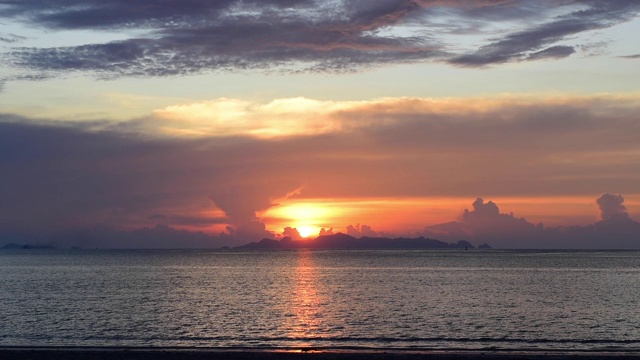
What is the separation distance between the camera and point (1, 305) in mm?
83625

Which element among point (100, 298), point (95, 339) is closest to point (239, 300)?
point (100, 298)

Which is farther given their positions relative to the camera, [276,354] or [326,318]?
[326,318]

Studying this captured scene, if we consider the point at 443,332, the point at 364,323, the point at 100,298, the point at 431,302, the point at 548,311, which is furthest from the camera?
the point at 100,298

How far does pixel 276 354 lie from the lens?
4306cm

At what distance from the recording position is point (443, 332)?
61.9 meters

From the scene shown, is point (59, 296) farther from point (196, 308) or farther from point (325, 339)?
point (325, 339)

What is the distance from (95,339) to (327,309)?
30609 millimetres

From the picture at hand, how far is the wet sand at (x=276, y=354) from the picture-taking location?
41.7 meters

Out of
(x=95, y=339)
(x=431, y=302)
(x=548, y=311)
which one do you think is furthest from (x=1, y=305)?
(x=548, y=311)

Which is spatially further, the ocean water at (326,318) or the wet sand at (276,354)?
the ocean water at (326,318)

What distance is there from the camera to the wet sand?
4166cm

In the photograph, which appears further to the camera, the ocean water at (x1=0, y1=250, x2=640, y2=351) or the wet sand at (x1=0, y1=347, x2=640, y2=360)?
the ocean water at (x1=0, y1=250, x2=640, y2=351)

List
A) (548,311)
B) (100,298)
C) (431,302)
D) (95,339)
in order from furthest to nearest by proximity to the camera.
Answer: (100,298) → (431,302) → (548,311) → (95,339)

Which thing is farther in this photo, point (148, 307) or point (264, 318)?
point (148, 307)
